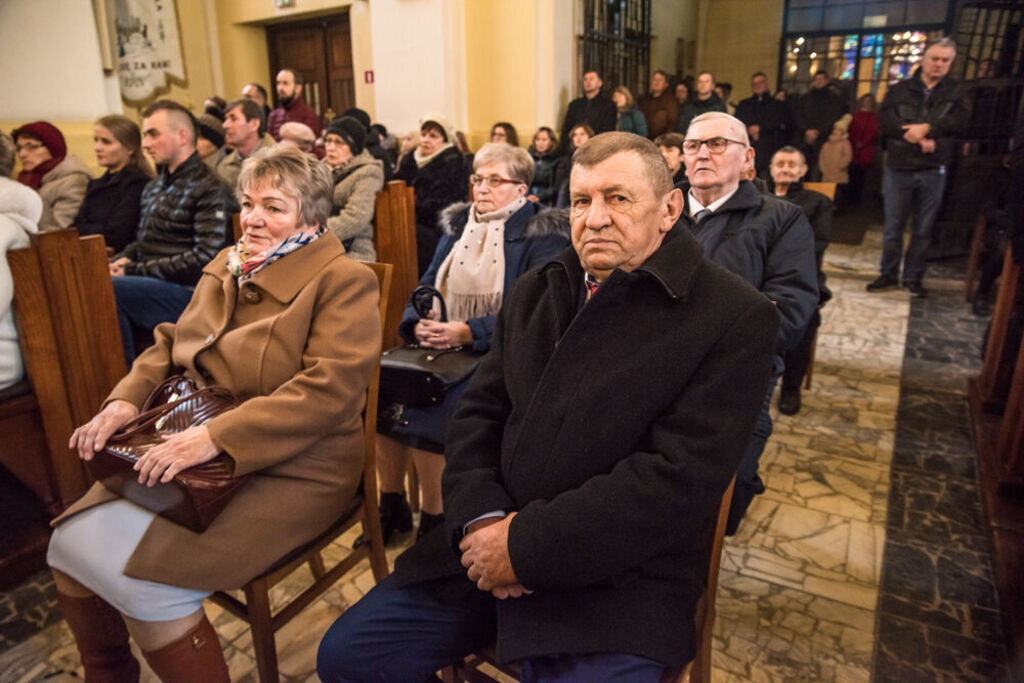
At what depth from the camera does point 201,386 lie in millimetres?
1609

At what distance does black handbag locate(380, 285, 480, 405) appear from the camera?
1.95 meters

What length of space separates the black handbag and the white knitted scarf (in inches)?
8.4

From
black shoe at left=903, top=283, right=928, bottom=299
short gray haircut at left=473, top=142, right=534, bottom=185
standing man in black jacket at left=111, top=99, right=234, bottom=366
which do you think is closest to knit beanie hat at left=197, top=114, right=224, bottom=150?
standing man in black jacket at left=111, top=99, right=234, bottom=366

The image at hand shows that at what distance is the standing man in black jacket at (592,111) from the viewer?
6.48 m

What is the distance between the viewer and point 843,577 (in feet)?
6.79

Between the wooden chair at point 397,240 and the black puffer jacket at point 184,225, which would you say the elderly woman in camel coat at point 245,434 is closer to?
the black puffer jacket at point 184,225

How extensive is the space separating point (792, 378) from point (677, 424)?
2.32m

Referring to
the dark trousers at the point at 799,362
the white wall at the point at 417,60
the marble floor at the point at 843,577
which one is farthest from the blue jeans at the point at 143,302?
the white wall at the point at 417,60

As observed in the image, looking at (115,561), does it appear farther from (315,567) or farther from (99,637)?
(315,567)

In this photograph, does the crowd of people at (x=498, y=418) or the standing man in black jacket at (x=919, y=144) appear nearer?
the crowd of people at (x=498, y=418)

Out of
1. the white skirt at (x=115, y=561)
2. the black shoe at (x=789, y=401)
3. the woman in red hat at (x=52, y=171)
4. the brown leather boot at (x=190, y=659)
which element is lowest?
the black shoe at (x=789, y=401)

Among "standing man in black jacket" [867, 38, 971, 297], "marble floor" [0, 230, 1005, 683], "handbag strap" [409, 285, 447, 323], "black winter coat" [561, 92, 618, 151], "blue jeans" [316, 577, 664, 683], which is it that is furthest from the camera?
"black winter coat" [561, 92, 618, 151]

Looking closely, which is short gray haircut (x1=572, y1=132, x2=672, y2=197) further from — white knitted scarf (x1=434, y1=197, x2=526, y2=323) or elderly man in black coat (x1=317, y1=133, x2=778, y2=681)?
white knitted scarf (x1=434, y1=197, x2=526, y2=323)

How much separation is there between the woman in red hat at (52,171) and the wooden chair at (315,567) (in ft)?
7.77
